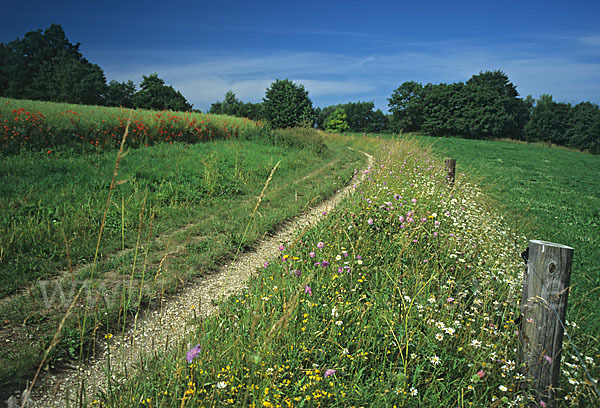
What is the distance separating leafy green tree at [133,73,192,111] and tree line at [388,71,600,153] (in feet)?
150

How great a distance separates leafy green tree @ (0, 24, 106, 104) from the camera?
4347 cm

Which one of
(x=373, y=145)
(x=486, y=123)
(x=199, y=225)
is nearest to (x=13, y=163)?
(x=199, y=225)

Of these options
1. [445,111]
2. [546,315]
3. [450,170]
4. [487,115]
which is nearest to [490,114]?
[487,115]

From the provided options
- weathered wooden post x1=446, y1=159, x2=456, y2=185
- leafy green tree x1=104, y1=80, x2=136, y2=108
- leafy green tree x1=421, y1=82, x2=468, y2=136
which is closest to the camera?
weathered wooden post x1=446, y1=159, x2=456, y2=185

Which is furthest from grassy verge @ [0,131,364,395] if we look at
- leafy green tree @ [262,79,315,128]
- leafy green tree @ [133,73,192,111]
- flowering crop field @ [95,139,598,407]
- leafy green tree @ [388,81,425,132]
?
leafy green tree @ [388,81,425,132]

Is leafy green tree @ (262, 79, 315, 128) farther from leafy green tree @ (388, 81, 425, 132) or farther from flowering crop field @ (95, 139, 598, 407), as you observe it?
leafy green tree @ (388, 81, 425, 132)

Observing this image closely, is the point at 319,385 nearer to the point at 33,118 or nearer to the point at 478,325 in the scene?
the point at 478,325

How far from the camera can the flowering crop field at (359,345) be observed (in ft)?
6.97

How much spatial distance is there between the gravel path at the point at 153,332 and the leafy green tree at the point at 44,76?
5071cm

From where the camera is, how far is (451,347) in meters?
2.72

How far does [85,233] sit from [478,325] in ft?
19.0

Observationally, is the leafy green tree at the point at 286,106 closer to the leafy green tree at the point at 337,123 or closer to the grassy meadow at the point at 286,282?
the grassy meadow at the point at 286,282

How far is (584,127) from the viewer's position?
205 ft

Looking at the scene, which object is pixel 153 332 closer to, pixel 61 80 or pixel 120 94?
pixel 61 80
